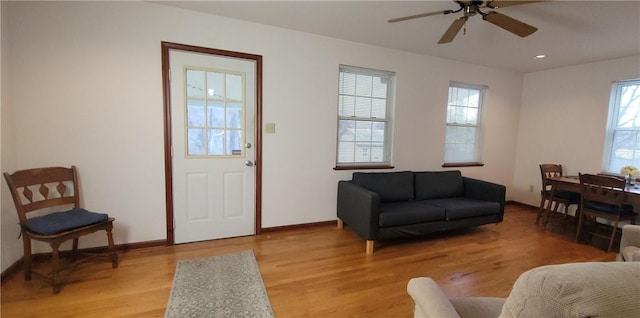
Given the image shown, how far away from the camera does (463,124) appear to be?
439cm

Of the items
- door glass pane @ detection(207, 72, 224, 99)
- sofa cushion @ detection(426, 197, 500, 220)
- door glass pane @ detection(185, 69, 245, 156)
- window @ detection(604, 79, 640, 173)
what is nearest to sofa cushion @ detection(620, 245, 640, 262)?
sofa cushion @ detection(426, 197, 500, 220)

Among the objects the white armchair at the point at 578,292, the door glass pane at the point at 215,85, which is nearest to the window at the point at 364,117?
the door glass pane at the point at 215,85

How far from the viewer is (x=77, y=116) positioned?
243 centimetres

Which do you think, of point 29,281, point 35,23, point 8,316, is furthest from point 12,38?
point 8,316

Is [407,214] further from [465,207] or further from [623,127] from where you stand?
[623,127]

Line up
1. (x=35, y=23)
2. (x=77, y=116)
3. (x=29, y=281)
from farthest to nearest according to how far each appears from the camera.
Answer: (x=77, y=116) < (x=35, y=23) < (x=29, y=281)

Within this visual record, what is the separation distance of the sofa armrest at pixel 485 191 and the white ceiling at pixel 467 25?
1.73 meters

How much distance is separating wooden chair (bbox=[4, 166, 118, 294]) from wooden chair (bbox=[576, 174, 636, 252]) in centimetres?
486

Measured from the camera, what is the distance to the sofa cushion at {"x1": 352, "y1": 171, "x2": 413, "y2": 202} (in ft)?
11.1

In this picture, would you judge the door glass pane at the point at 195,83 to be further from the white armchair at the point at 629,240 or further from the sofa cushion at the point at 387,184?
the white armchair at the point at 629,240

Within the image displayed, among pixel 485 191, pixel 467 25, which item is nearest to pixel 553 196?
pixel 485 191

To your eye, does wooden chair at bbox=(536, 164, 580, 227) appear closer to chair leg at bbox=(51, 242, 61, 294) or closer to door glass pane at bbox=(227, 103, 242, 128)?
door glass pane at bbox=(227, 103, 242, 128)

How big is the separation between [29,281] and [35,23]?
80.6 inches

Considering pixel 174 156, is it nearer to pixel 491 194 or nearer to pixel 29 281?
pixel 29 281
